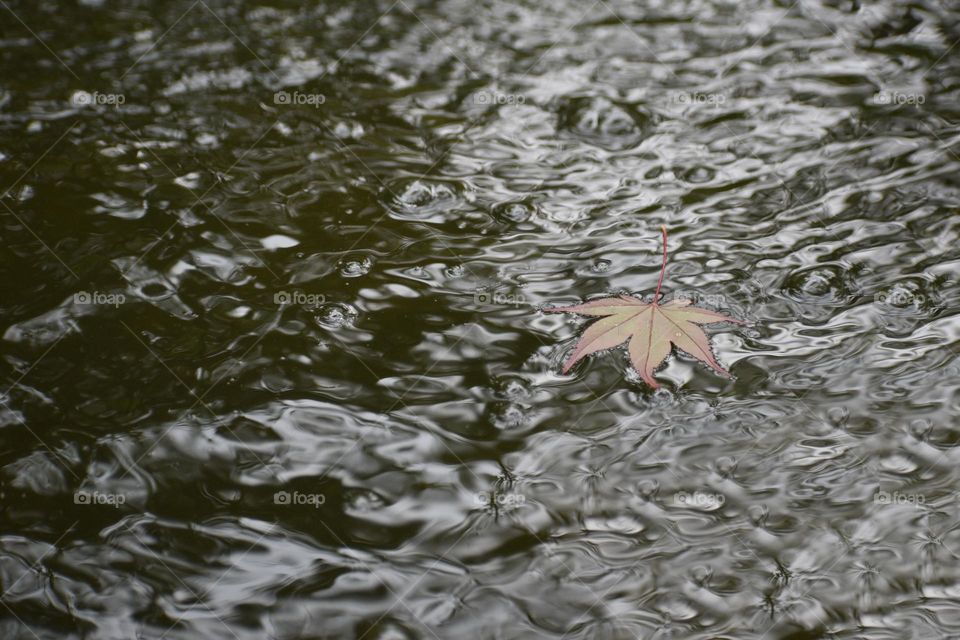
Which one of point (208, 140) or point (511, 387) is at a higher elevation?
point (208, 140)

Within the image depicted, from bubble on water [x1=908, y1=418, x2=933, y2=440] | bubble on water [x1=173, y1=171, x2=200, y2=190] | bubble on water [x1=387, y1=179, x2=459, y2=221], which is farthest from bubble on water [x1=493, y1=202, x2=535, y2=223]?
bubble on water [x1=908, y1=418, x2=933, y2=440]

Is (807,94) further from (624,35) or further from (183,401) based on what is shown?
(183,401)

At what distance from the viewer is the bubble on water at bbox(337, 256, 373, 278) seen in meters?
2.02

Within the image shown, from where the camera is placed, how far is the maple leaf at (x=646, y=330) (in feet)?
5.85

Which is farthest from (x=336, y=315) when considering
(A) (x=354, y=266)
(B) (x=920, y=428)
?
(B) (x=920, y=428)

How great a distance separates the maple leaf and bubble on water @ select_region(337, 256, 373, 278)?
466 mm

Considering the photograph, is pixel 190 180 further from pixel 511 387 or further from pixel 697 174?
pixel 697 174

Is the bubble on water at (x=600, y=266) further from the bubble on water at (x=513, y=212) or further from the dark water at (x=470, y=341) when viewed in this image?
the bubble on water at (x=513, y=212)

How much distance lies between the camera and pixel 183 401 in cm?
174

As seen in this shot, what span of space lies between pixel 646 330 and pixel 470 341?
0.39 metres

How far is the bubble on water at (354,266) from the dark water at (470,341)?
0.04 feet

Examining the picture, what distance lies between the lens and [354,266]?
204 centimetres

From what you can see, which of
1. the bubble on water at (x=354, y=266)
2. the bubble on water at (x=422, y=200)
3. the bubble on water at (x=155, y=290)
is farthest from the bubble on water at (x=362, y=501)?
the bubble on water at (x=422, y=200)

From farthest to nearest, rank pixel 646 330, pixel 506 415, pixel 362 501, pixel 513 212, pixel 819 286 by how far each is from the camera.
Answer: pixel 513 212
pixel 819 286
pixel 646 330
pixel 506 415
pixel 362 501
